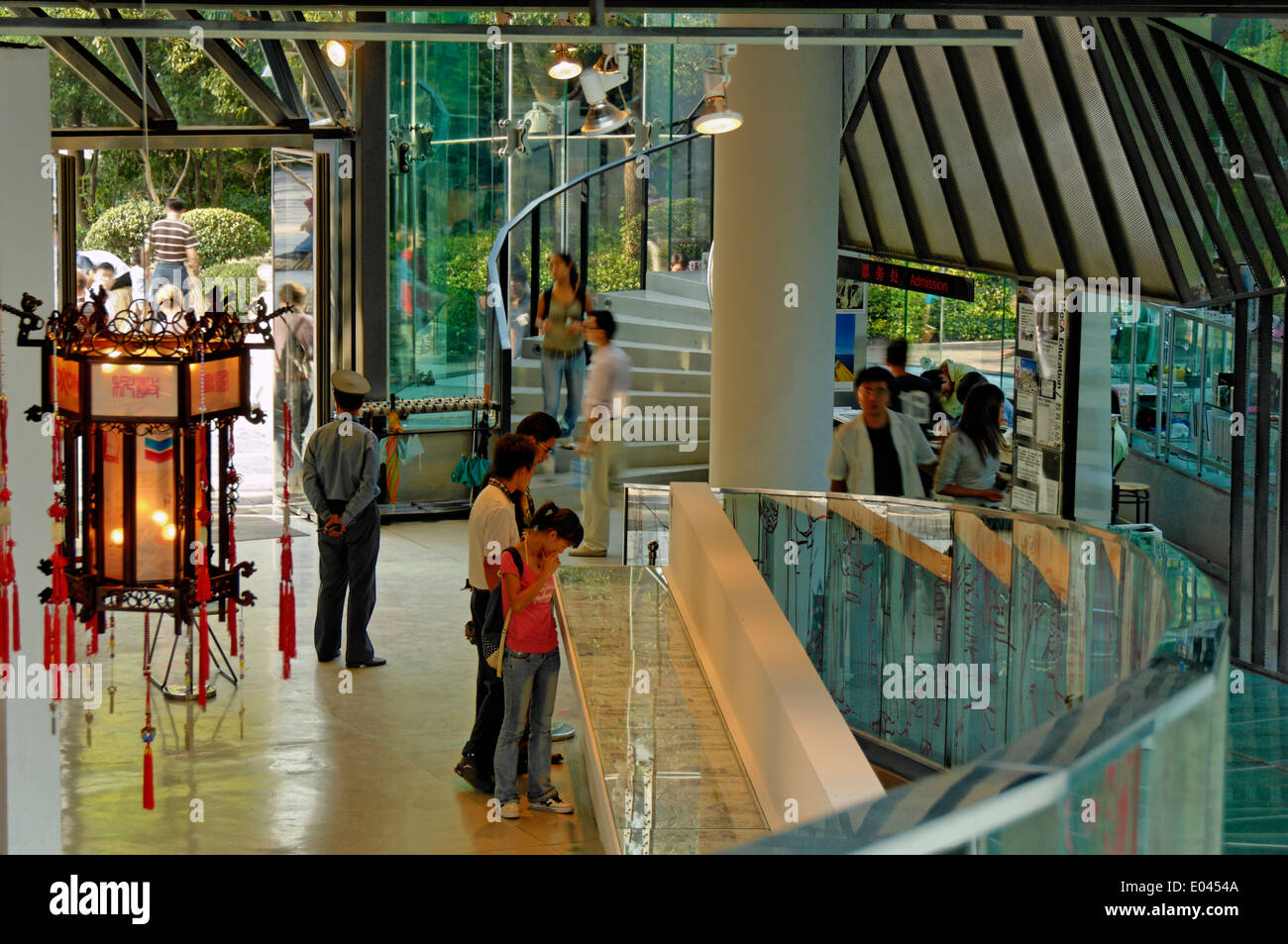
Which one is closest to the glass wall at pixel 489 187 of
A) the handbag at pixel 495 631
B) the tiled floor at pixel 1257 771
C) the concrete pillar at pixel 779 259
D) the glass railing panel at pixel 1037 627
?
the concrete pillar at pixel 779 259

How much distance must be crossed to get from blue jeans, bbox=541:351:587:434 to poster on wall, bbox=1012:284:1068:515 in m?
3.72

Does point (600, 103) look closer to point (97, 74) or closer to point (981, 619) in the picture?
point (97, 74)

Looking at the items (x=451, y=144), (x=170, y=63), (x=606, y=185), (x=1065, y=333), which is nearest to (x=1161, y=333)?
(x=1065, y=333)

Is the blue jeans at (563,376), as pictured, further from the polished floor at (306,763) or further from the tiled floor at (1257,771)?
the tiled floor at (1257,771)

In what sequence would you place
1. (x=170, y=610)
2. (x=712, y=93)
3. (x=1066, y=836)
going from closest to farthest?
(x=1066, y=836), (x=170, y=610), (x=712, y=93)

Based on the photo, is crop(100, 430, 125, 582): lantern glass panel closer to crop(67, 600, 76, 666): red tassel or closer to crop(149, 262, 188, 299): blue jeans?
crop(67, 600, 76, 666): red tassel

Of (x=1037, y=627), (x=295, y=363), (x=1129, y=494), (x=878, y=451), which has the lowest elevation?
(x=1037, y=627)

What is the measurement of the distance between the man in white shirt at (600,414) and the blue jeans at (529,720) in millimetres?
4660

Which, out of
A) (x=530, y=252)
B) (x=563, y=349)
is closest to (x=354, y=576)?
(x=563, y=349)

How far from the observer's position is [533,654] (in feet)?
20.7

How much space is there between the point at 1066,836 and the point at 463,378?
12.0m

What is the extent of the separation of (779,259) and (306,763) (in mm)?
4164
